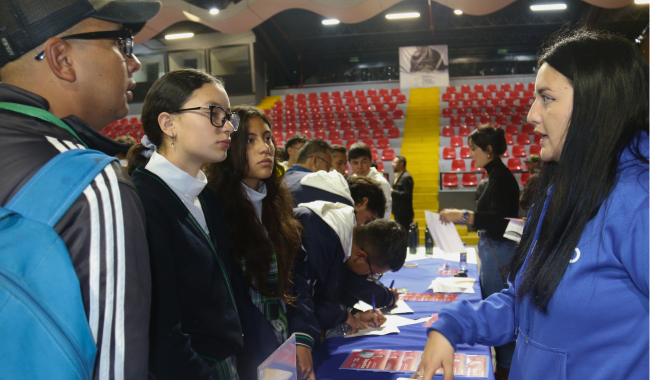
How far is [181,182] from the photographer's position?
120cm

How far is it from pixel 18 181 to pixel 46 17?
0.27 m

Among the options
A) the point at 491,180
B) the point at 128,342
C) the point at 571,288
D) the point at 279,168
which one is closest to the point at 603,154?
the point at 571,288

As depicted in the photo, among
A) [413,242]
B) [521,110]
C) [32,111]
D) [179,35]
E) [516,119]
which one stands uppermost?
[179,35]

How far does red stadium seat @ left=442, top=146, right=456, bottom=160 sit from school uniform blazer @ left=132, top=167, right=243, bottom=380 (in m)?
10.2

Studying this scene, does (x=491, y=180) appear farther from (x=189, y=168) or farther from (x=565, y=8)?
(x=565, y=8)

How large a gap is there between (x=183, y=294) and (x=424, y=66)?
1455 cm

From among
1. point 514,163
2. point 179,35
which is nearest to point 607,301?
point 514,163

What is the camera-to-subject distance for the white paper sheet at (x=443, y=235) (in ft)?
8.89

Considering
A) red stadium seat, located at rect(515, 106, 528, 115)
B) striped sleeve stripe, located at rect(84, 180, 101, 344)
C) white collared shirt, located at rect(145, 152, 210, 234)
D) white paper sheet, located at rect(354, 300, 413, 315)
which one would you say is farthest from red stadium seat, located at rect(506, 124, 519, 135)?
striped sleeve stripe, located at rect(84, 180, 101, 344)

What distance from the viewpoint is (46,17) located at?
2.06 ft

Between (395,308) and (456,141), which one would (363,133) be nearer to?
(456,141)

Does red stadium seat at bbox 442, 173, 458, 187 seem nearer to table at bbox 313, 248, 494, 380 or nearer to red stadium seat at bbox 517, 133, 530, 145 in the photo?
red stadium seat at bbox 517, 133, 530, 145

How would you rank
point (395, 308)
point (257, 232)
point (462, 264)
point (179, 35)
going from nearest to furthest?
point (257, 232) → point (395, 308) → point (462, 264) → point (179, 35)

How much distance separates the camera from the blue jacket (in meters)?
0.73
